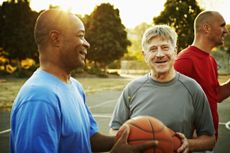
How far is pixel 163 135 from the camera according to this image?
274 cm

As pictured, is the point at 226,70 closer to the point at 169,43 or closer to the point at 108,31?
the point at 108,31

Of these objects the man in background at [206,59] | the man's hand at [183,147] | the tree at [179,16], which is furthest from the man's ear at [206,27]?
the tree at [179,16]

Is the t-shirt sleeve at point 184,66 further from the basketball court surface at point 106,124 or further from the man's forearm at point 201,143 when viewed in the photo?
the basketball court surface at point 106,124

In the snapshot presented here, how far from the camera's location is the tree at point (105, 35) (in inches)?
1650

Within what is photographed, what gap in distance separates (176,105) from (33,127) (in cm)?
153

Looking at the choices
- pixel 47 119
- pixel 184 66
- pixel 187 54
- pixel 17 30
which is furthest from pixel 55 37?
pixel 17 30

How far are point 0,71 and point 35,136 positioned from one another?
40.9 meters

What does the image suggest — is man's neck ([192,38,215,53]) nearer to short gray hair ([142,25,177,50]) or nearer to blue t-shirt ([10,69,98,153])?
short gray hair ([142,25,177,50])

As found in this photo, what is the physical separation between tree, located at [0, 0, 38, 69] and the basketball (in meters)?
39.7

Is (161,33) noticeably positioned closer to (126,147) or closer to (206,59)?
(206,59)

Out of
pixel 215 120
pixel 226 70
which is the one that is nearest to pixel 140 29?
pixel 226 70

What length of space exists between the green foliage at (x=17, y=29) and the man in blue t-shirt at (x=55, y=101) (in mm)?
39808

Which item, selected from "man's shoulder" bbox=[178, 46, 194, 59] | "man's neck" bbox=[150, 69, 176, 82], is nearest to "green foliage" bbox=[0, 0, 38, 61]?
"man's shoulder" bbox=[178, 46, 194, 59]

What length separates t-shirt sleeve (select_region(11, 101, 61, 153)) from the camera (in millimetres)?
2041
